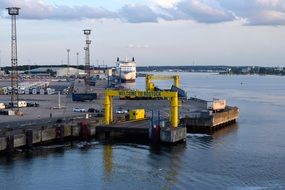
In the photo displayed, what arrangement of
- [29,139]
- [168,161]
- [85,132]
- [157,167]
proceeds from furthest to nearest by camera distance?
[85,132]
[29,139]
[168,161]
[157,167]

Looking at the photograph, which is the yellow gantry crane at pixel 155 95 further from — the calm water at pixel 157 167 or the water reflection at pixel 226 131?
the water reflection at pixel 226 131

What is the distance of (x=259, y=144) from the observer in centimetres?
5050

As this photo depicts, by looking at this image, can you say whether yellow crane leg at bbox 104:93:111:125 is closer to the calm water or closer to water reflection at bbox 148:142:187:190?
the calm water

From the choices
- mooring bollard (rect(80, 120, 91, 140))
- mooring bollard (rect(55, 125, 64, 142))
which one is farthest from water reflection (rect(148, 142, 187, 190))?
mooring bollard (rect(55, 125, 64, 142))

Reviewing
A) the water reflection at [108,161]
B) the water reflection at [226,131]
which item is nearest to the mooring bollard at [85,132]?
the water reflection at [108,161]

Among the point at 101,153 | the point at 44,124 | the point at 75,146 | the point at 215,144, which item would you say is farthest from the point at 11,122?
the point at 215,144

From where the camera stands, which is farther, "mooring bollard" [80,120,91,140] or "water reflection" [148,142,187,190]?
"mooring bollard" [80,120,91,140]

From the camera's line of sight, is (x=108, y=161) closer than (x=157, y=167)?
No

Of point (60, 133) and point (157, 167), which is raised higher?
point (60, 133)

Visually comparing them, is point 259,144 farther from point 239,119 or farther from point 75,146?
point 239,119

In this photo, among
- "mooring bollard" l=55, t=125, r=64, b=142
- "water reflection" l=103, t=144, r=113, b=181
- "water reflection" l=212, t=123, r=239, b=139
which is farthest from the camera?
"water reflection" l=212, t=123, r=239, b=139

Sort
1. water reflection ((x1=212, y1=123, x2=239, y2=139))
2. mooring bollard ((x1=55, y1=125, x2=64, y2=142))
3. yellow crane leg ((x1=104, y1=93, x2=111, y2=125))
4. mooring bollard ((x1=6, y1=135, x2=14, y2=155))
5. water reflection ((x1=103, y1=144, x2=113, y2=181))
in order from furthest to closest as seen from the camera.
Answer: water reflection ((x1=212, y1=123, x2=239, y2=139)) < yellow crane leg ((x1=104, y1=93, x2=111, y2=125)) < mooring bollard ((x1=55, y1=125, x2=64, y2=142)) < mooring bollard ((x1=6, y1=135, x2=14, y2=155)) < water reflection ((x1=103, y1=144, x2=113, y2=181))

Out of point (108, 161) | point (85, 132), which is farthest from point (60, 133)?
point (108, 161)

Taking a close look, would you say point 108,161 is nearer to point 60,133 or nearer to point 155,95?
point 60,133
